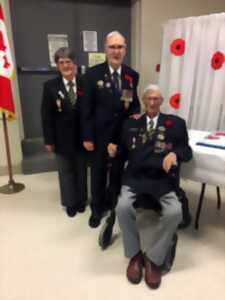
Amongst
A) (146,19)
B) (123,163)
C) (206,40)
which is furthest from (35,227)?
(146,19)

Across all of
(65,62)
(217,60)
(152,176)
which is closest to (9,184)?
(65,62)

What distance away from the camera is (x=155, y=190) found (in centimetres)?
172

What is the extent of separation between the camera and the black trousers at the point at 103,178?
206 centimetres

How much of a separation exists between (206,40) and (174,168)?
1402mm

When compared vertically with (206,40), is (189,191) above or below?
below

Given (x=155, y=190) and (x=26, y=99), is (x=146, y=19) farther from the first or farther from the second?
(x=155, y=190)

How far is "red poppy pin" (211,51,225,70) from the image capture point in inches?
95.1

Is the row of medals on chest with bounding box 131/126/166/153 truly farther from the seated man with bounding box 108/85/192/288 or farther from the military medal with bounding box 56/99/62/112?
the military medal with bounding box 56/99/62/112

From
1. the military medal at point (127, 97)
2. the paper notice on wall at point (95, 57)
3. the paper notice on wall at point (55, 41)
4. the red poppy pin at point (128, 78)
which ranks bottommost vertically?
the military medal at point (127, 97)

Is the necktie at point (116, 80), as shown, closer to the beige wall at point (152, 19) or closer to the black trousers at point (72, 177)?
the black trousers at point (72, 177)

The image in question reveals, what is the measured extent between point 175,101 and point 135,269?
1.74m

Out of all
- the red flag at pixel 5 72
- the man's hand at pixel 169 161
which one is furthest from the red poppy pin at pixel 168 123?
the red flag at pixel 5 72

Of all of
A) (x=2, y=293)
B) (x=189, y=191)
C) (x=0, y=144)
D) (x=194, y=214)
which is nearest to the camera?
(x=2, y=293)

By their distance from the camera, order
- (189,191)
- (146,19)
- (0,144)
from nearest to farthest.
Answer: (189,191) → (0,144) → (146,19)
